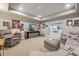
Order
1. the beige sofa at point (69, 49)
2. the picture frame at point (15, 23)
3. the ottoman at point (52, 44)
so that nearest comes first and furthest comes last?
the beige sofa at point (69, 49)
the ottoman at point (52, 44)
the picture frame at point (15, 23)

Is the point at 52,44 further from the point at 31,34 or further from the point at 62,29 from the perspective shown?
the point at 31,34

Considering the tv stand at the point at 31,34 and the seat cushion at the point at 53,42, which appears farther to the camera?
the tv stand at the point at 31,34

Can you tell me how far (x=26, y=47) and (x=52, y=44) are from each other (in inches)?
26.7

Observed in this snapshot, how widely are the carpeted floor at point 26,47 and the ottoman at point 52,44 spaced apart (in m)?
0.10

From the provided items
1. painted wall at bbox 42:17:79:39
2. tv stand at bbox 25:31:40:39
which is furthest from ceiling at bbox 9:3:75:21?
tv stand at bbox 25:31:40:39

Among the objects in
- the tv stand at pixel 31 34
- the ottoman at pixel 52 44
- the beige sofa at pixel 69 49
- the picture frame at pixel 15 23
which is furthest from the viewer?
the tv stand at pixel 31 34

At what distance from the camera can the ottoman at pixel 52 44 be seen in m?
2.38

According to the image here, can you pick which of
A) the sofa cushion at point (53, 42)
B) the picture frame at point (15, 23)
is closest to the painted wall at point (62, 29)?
the sofa cushion at point (53, 42)

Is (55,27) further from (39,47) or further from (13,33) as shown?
(13,33)

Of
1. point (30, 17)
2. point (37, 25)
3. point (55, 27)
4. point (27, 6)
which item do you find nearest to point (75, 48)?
point (55, 27)

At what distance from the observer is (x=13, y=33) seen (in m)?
2.58

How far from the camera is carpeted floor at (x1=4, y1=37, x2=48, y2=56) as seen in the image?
240 cm

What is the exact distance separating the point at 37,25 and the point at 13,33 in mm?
689

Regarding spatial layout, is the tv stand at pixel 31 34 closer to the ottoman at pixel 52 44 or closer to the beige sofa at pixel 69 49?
the ottoman at pixel 52 44
